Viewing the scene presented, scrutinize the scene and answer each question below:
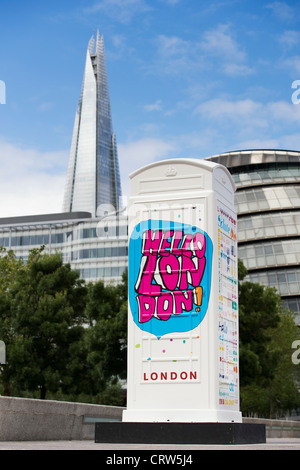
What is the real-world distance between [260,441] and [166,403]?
7.31 feet

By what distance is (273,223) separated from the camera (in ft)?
267

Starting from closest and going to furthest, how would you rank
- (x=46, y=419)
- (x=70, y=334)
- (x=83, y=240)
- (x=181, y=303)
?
(x=181, y=303), (x=46, y=419), (x=70, y=334), (x=83, y=240)

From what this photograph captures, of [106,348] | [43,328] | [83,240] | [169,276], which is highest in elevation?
[83,240]

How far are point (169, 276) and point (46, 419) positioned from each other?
4.76 m

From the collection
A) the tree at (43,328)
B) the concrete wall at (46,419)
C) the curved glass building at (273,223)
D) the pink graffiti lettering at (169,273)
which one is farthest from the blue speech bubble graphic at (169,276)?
the curved glass building at (273,223)

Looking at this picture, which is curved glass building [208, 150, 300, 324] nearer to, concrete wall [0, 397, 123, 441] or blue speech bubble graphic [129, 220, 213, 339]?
concrete wall [0, 397, 123, 441]

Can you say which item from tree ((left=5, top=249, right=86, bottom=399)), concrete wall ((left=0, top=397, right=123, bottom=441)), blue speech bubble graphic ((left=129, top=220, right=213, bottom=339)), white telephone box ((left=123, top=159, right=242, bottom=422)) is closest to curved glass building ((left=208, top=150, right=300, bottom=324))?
tree ((left=5, top=249, right=86, bottom=399))

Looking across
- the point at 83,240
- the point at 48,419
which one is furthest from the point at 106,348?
→ the point at 83,240

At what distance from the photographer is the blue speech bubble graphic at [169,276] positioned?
46.8ft

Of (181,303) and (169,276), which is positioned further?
(169,276)

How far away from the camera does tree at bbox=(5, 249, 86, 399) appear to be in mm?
32812

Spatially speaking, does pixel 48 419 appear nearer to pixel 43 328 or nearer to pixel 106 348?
pixel 106 348
